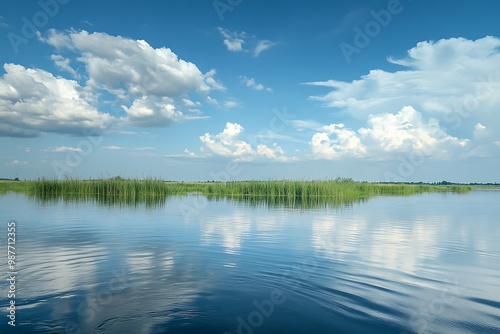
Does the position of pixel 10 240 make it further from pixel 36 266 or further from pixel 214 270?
pixel 214 270

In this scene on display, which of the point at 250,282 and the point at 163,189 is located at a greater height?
the point at 163,189

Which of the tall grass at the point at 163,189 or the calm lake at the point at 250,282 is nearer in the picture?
the calm lake at the point at 250,282

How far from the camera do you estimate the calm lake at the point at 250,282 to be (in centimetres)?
520

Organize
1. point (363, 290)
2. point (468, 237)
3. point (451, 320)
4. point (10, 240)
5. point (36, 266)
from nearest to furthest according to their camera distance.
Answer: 1. point (451, 320)
2. point (363, 290)
3. point (36, 266)
4. point (10, 240)
5. point (468, 237)

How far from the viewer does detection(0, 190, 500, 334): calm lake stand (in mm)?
5195

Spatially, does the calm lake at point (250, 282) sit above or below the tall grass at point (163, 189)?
below

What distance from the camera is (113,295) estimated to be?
6203mm

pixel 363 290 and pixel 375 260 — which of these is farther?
pixel 375 260

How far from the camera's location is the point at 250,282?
7.35 meters

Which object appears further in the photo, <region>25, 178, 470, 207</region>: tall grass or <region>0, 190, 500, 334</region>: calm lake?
<region>25, 178, 470, 207</region>: tall grass

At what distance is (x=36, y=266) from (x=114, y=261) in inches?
67.2

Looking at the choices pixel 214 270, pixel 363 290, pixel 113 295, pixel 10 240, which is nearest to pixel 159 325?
pixel 113 295

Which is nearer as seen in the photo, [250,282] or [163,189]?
[250,282]

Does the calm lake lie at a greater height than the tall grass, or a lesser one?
lesser
